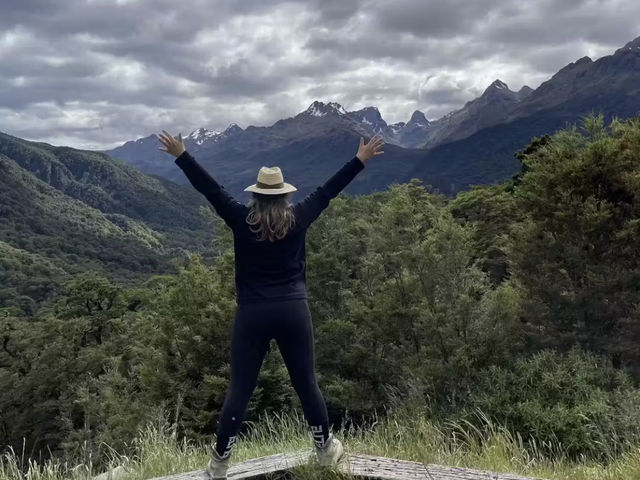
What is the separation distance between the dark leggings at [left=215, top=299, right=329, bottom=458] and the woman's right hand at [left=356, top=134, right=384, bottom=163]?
46.6 inches

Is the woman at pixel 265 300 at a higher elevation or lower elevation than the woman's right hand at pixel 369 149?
lower

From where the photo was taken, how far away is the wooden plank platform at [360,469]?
3051 mm

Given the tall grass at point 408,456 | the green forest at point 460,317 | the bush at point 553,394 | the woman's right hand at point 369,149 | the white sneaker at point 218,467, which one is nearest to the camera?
the tall grass at point 408,456

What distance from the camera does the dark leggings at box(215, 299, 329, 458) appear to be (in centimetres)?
329

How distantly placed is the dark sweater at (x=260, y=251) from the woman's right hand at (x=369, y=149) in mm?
541

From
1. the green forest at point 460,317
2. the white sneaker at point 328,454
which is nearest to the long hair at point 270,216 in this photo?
the white sneaker at point 328,454

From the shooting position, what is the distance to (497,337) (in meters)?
16.8

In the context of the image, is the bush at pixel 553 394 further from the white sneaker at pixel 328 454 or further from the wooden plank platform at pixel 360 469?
the white sneaker at pixel 328 454

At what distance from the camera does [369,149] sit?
3.92 m

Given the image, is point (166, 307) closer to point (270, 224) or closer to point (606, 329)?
point (606, 329)

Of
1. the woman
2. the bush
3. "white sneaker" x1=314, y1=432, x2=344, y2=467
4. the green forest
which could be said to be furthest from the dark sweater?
the green forest

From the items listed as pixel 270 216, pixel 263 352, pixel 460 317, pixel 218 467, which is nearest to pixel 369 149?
pixel 270 216

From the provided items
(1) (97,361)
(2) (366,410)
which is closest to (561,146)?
(2) (366,410)

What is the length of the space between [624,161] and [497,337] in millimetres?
6661
